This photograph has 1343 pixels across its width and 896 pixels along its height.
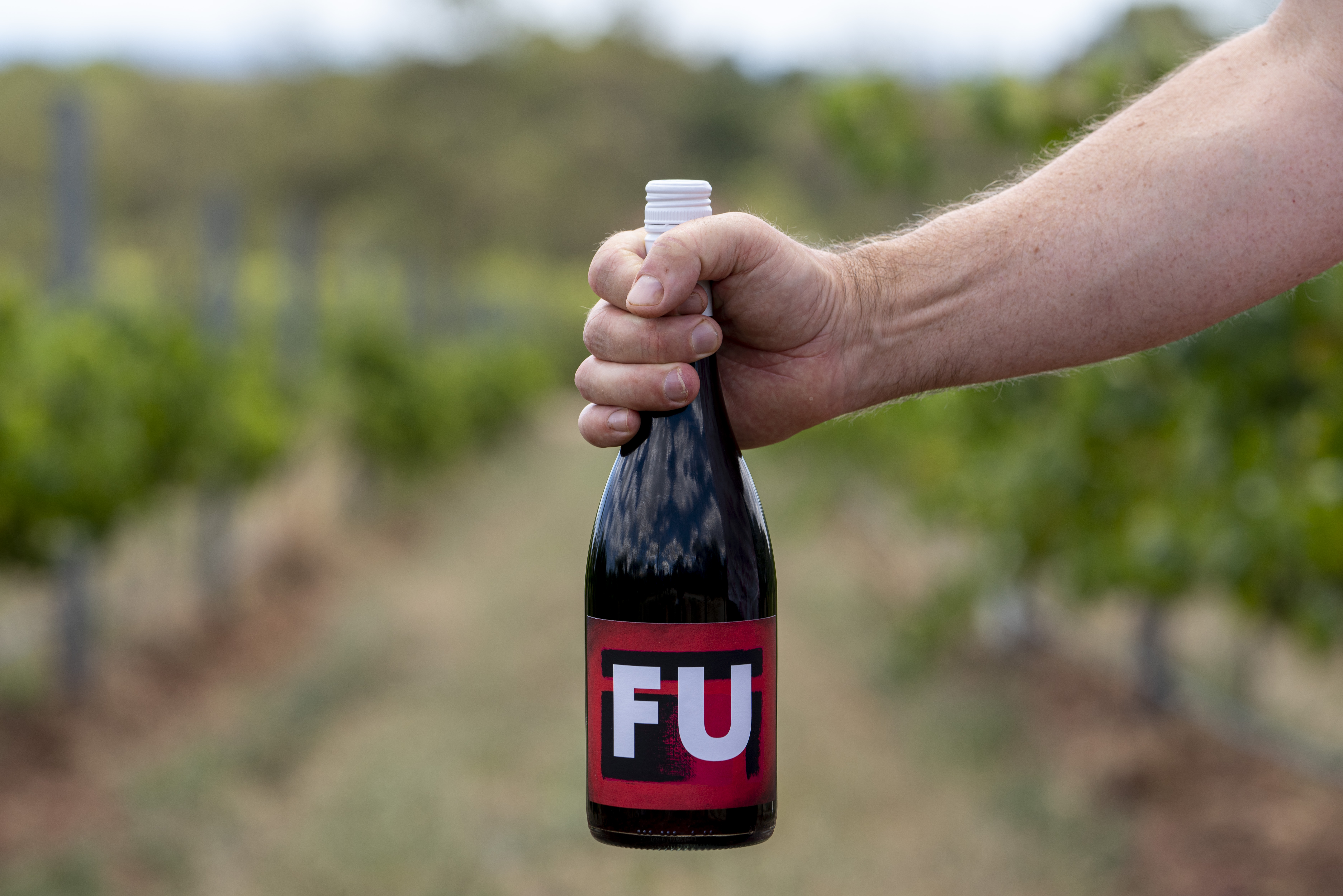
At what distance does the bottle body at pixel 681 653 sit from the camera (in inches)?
56.3

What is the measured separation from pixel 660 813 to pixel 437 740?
5680 mm

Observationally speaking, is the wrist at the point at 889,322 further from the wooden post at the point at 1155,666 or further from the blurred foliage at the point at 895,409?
the wooden post at the point at 1155,666

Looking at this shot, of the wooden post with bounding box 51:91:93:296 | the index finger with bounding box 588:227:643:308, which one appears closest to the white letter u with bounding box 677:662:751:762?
the index finger with bounding box 588:227:643:308

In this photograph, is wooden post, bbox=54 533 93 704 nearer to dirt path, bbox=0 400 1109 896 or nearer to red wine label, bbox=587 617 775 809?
dirt path, bbox=0 400 1109 896

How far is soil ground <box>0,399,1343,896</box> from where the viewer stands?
537 cm

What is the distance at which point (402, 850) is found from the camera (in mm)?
5414

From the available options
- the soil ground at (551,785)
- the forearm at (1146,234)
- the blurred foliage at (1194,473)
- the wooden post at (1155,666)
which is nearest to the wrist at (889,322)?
the forearm at (1146,234)

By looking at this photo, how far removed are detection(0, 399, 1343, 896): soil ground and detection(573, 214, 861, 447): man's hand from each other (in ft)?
12.6

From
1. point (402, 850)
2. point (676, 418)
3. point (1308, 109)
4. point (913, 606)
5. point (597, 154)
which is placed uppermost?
point (597, 154)

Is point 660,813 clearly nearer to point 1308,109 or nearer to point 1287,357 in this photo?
point 1308,109

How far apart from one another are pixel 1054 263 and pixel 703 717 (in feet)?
2.20

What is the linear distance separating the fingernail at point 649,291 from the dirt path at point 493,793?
13.6 ft

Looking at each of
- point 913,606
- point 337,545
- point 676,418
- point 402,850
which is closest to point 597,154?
point 337,545

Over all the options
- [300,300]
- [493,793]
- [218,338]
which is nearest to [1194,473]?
[493,793]
